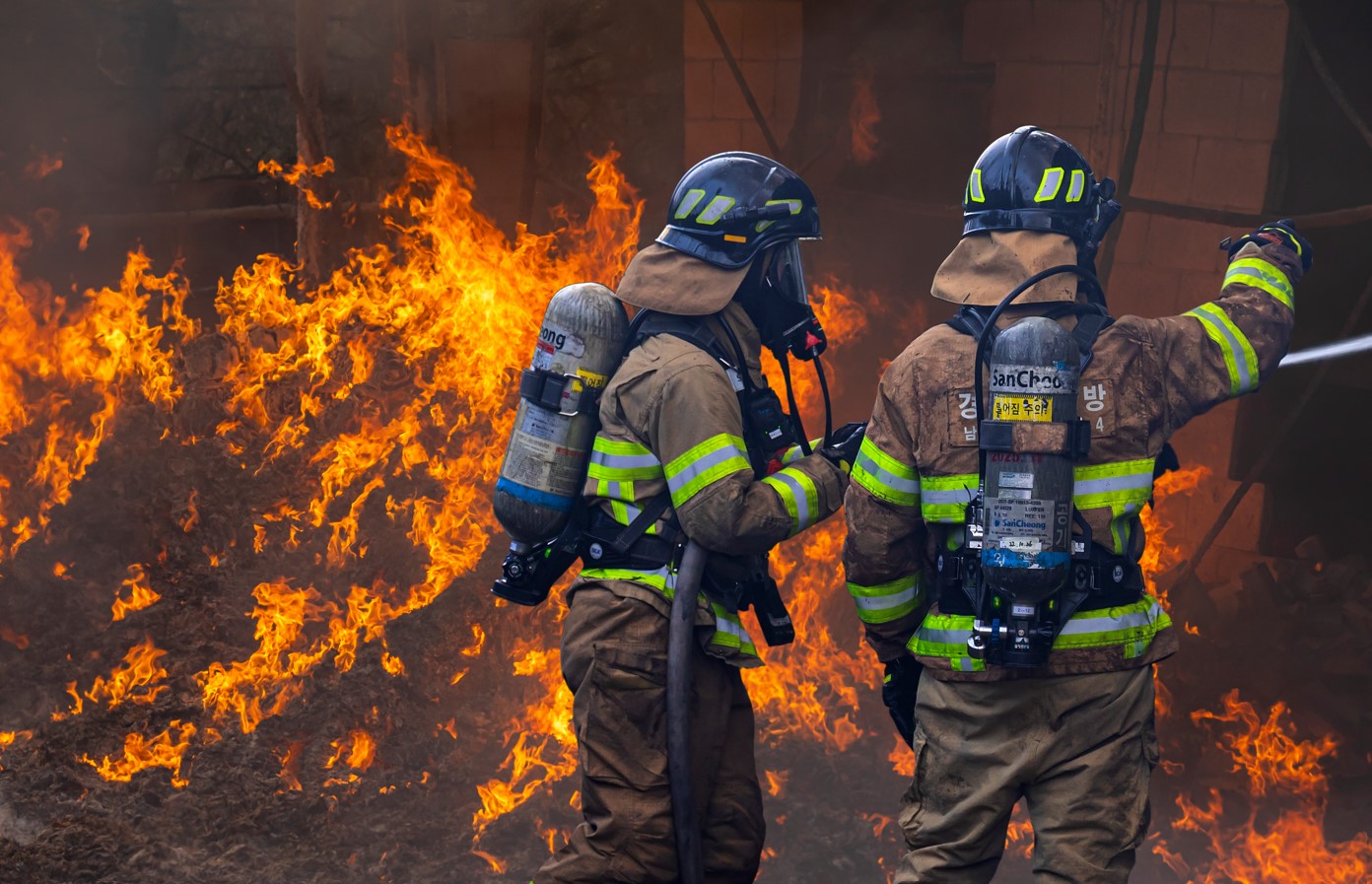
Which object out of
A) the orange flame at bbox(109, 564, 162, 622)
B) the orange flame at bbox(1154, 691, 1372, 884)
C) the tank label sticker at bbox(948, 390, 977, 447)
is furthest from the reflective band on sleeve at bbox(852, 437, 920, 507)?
the orange flame at bbox(109, 564, 162, 622)

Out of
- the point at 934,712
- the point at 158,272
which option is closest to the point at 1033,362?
the point at 934,712

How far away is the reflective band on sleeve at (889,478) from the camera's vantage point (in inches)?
131

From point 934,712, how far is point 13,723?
4.84m

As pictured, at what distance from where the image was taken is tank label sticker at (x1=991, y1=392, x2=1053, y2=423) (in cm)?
295

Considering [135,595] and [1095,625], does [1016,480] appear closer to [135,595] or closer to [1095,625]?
[1095,625]

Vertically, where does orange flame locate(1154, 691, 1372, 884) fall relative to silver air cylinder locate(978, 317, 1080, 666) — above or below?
below

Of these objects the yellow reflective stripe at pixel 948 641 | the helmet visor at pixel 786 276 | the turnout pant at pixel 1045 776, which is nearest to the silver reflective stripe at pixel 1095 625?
the turnout pant at pixel 1045 776

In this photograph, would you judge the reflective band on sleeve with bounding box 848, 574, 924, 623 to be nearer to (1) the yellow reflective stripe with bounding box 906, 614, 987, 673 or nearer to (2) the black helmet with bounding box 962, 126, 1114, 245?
(1) the yellow reflective stripe with bounding box 906, 614, 987, 673

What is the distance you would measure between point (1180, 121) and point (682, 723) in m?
4.10

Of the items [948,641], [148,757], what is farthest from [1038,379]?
[148,757]

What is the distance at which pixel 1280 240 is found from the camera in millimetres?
3494

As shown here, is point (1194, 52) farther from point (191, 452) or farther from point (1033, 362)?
point (191, 452)

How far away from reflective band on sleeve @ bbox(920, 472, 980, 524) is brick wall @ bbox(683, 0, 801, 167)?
435 cm

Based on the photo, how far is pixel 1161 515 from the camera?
6000mm
